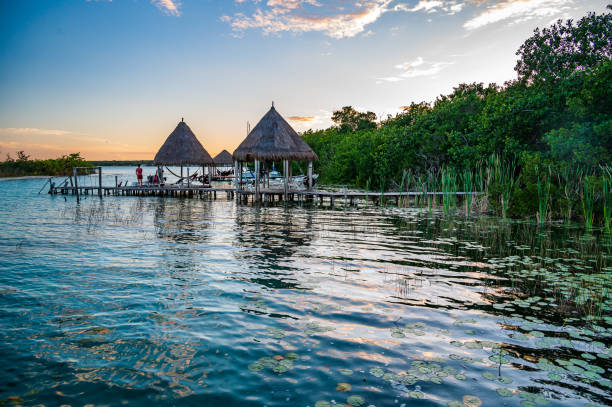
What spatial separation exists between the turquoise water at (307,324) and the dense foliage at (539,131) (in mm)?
5180

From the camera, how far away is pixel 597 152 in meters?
14.0

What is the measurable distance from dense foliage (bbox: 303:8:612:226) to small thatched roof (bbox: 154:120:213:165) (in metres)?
14.1

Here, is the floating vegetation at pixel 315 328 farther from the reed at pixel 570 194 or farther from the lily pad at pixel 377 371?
the reed at pixel 570 194

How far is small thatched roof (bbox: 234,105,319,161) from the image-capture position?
2383cm

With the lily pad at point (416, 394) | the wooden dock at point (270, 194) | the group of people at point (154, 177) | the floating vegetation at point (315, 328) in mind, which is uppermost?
the group of people at point (154, 177)

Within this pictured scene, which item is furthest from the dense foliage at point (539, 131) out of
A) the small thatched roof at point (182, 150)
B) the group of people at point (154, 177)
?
the group of people at point (154, 177)

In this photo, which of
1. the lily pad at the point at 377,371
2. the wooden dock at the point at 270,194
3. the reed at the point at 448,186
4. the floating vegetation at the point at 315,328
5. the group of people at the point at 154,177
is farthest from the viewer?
the group of people at the point at 154,177

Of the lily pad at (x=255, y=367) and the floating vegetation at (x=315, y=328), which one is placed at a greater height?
the floating vegetation at (x=315, y=328)

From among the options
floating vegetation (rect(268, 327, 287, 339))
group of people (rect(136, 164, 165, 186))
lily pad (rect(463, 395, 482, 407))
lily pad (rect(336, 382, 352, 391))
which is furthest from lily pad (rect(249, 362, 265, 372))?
group of people (rect(136, 164, 165, 186))

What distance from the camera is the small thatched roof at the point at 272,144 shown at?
78.2 feet

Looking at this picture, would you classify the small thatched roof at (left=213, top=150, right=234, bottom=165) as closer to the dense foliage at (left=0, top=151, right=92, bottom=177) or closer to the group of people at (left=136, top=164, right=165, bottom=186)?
the group of people at (left=136, top=164, right=165, bottom=186)

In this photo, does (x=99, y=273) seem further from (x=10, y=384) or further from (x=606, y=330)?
(x=606, y=330)

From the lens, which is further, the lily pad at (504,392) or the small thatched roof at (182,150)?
the small thatched roof at (182,150)

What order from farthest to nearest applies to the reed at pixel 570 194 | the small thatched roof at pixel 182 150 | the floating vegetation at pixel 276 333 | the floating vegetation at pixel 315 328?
the small thatched roof at pixel 182 150
the reed at pixel 570 194
the floating vegetation at pixel 315 328
the floating vegetation at pixel 276 333
